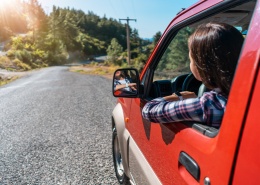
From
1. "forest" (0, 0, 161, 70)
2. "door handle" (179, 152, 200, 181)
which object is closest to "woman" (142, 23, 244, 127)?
"door handle" (179, 152, 200, 181)

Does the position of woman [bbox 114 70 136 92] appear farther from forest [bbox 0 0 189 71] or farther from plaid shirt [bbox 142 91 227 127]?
forest [bbox 0 0 189 71]

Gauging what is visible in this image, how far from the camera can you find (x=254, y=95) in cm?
93

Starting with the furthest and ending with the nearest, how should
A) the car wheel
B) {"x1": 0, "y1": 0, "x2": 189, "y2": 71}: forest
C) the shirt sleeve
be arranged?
{"x1": 0, "y1": 0, "x2": 189, "y2": 71}: forest < the car wheel < the shirt sleeve

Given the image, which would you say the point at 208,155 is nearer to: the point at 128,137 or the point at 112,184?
the point at 128,137

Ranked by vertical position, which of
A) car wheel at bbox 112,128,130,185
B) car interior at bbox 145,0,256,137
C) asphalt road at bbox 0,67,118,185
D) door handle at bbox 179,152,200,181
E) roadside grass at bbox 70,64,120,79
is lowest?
roadside grass at bbox 70,64,120,79

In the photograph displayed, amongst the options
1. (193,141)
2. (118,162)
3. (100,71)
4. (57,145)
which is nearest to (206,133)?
(193,141)

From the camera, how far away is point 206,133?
1229 millimetres

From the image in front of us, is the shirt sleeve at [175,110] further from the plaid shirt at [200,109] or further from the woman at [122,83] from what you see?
the woman at [122,83]

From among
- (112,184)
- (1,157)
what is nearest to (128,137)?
(112,184)

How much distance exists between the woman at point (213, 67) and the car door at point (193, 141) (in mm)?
74

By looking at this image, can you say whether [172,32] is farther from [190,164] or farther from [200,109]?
[190,164]

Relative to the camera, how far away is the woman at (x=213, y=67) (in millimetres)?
1255

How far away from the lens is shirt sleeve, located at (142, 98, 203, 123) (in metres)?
1.33

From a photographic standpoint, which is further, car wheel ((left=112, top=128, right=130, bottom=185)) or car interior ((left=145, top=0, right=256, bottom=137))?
car wheel ((left=112, top=128, right=130, bottom=185))
